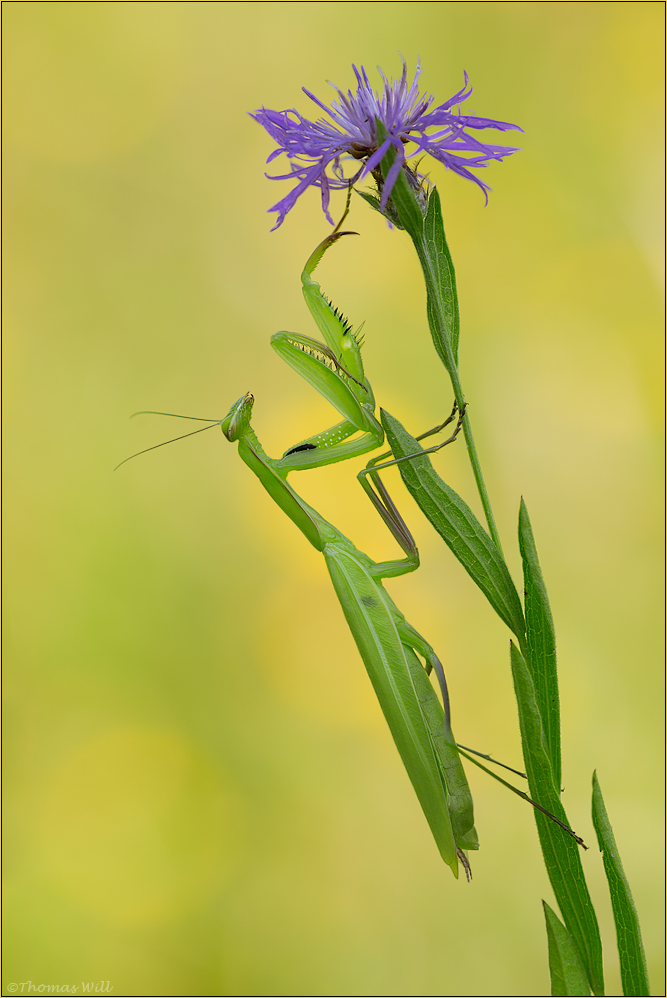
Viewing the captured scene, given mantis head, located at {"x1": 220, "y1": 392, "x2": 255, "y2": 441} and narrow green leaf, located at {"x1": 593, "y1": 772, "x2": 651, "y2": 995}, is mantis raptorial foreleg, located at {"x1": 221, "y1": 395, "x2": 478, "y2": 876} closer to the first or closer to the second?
mantis head, located at {"x1": 220, "y1": 392, "x2": 255, "y2": 441}

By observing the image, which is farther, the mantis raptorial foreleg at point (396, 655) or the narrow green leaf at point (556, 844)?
the mantis raptorial foreleg at point (396, 655)

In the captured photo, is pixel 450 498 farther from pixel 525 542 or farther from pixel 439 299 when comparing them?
pixel 439 299

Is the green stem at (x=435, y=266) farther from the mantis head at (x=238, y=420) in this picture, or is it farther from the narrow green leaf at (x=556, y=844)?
the mantis head at (x=238, y=420)

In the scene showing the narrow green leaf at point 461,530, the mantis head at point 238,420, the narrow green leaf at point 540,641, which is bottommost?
the narrow green leaf at point 540,641

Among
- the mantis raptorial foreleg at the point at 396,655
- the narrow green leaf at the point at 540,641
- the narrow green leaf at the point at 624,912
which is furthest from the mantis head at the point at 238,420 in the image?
the narrow green leaf at the point at 624,912

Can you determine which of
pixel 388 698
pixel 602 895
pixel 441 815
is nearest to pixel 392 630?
pixel 388 698

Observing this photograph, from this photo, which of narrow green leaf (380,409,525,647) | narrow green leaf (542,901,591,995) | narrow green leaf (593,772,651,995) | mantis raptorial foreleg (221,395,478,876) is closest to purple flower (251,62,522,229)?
narrow green leaf (380,409,525,647)
